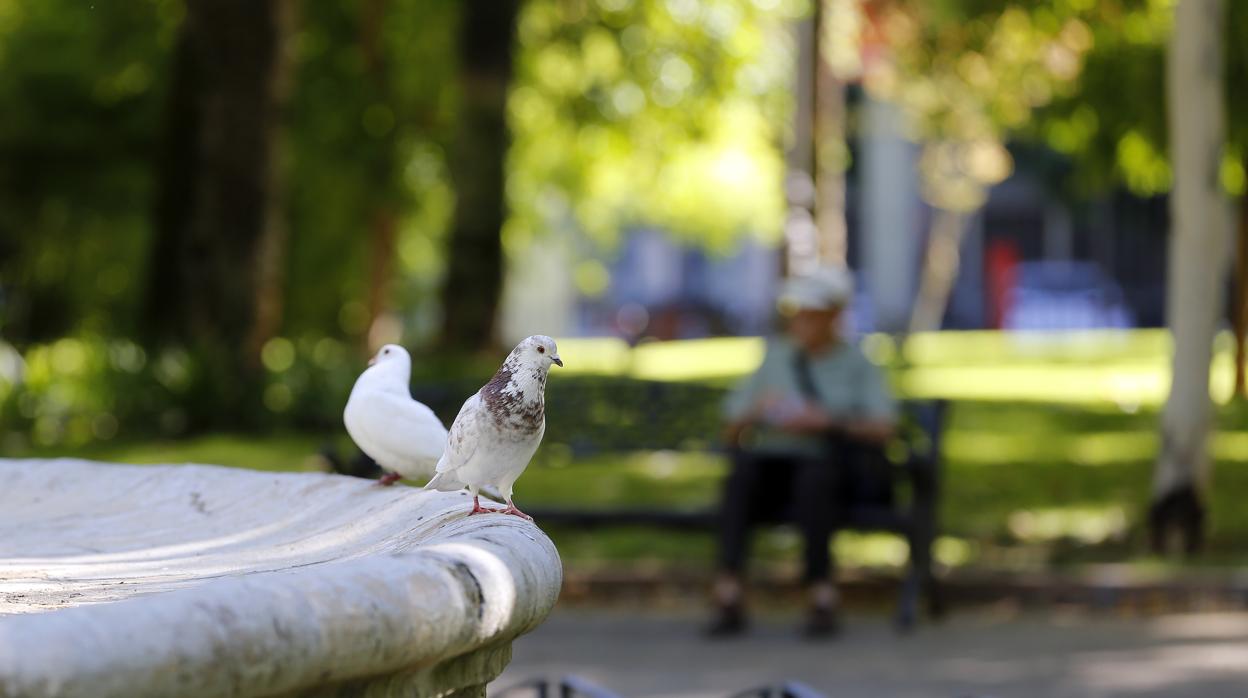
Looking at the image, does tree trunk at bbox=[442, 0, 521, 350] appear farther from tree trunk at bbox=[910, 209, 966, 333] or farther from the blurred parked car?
the blurred parked car

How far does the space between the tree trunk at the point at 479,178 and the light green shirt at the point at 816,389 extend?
840cm

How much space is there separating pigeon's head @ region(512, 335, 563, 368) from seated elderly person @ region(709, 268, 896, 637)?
538cm

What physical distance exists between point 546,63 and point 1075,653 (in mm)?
19086

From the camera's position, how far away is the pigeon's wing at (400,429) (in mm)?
3674

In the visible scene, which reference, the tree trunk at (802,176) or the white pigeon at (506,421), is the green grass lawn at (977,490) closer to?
the tree trunk at (802,176)

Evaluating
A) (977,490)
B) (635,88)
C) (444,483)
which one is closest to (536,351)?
(444,483)

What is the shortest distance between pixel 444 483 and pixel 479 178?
44.2ft

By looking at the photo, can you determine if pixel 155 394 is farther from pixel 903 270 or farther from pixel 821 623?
pixel 903 270

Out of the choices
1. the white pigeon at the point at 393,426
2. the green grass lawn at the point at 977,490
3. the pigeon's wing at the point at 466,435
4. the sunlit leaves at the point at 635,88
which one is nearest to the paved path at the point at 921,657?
the green grass lawn at the point at 977,490

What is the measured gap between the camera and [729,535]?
856 cm

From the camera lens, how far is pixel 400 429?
368 centimetres

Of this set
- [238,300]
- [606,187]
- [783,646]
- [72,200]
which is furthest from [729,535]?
[606,187]

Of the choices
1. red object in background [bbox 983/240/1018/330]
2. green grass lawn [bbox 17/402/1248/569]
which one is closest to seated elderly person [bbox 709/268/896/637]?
green grass lawn [bbox 17/402/1248/569]

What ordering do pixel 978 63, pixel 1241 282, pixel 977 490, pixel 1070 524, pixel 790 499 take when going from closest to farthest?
pixel 790 499, pixel 1070 524, pixel 977 490, pixel 978 63, pixel 1241 282
